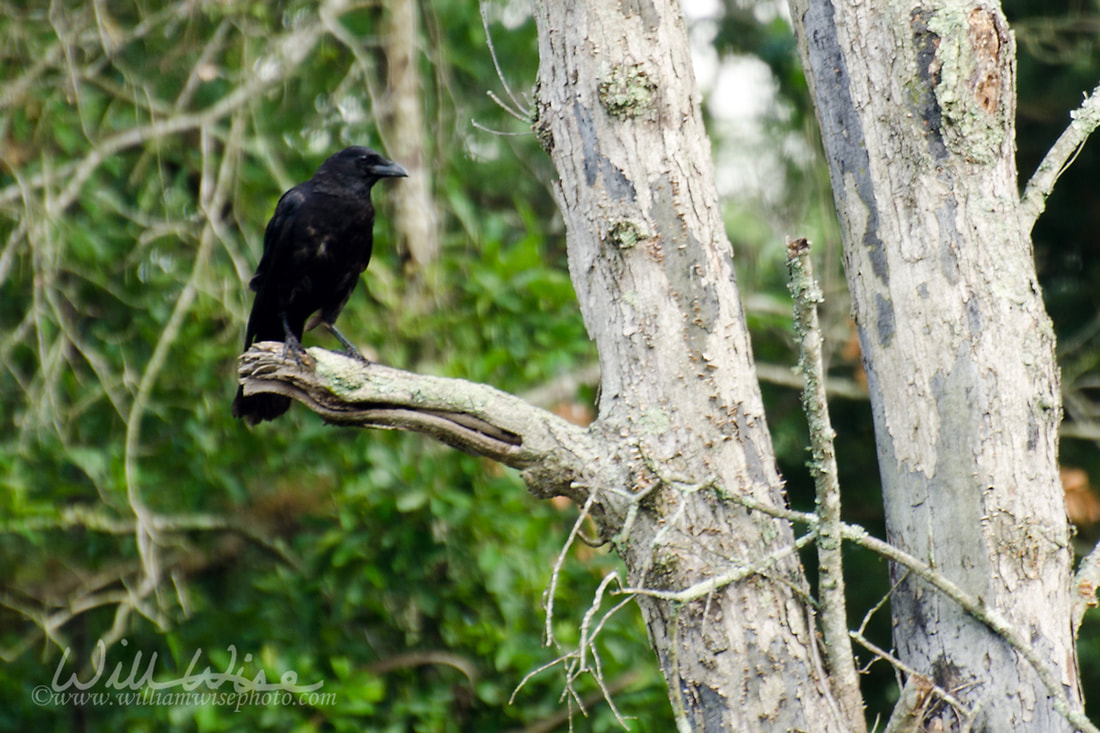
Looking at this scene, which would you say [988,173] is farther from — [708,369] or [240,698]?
[240,698]

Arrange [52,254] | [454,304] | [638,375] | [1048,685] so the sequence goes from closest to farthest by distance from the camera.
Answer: [1048,685]
[638,375]
[52,254]
[454,304]

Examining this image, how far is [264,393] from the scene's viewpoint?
3496 mm

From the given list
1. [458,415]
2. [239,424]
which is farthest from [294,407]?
[458,415]

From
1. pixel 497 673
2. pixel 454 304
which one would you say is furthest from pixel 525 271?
pixel 497 673

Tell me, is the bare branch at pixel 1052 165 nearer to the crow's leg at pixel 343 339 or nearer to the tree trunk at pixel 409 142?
the crow's leg at pixel 343 339

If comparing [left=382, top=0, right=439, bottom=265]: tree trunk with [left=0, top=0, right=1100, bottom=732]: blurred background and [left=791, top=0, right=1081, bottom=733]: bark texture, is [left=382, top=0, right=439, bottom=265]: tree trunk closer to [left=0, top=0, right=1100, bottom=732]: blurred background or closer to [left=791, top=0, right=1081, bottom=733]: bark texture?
[left=0, top=0, right=1100, bottom=732]: blurred background

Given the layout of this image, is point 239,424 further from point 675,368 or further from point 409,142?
point 675,368

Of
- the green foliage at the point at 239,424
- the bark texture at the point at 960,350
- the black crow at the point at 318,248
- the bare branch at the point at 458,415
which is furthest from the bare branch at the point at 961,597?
the black crow at the point at 318,248

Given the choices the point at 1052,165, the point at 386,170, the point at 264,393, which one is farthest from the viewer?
the point at 386,170

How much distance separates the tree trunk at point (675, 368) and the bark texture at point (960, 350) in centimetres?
25

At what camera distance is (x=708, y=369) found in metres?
2.08

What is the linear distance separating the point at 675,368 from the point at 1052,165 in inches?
32.9

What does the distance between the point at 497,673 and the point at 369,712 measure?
55 cm

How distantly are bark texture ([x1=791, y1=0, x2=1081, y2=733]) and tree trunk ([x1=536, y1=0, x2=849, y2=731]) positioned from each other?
0.25 m
